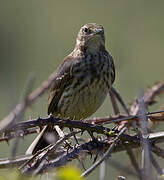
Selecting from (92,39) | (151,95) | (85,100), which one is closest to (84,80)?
(85,100)

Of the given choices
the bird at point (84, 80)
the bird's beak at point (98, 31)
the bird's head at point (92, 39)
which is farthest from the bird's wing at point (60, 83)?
the bird's beak at point (98, 31)

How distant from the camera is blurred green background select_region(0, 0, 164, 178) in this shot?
9.39 m

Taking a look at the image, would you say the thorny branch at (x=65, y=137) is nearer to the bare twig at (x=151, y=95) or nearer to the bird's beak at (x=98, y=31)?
the bare twig at (x=151, y=95)

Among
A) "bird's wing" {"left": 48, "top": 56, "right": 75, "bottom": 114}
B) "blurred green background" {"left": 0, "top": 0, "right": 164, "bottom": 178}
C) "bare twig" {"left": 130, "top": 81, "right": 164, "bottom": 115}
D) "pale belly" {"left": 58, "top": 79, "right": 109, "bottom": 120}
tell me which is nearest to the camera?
"bare twig" {"left": 130, "top": 81, "right": 164, "bottom": 115}

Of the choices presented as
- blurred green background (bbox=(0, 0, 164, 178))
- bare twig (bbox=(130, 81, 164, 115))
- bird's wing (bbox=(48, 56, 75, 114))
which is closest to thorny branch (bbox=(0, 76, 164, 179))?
bare twig (bbox=(130, 81, 164, 115))

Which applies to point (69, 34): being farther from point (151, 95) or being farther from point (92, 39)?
point (151, 95)

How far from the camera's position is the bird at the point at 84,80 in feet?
19.1

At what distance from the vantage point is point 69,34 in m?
11.0

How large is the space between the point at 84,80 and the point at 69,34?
17.1 ft

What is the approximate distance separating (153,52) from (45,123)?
7.30 meters

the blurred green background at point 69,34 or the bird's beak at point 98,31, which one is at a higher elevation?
the bird's beak at point 98,31

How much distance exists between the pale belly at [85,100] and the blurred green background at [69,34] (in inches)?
89.7

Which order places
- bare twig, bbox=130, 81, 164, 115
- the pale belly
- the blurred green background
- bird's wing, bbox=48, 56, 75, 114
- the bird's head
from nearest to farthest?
bare twig, bbox=130, 81, 164, 115 < the pale belly < bird's wing, bbox=48, 56, 75, 114 < the bird's head < the blurred green background

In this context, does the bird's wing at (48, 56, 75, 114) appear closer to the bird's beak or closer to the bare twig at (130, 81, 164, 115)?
the bird's beak
